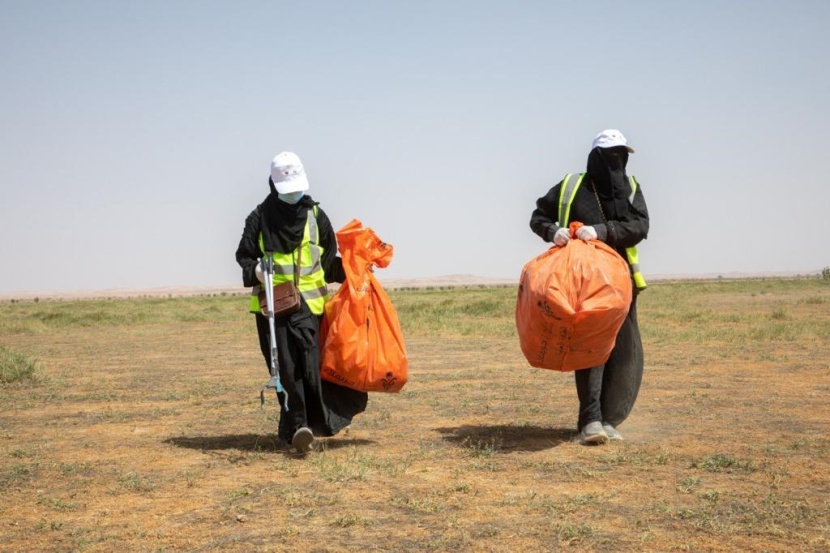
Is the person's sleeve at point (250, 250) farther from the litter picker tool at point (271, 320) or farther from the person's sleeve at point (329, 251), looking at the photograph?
the person's sleeve at point (329, 251)

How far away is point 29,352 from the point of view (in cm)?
1892

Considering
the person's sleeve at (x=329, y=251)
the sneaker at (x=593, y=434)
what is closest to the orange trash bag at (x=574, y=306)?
the sneaker at (x=593, y=434)

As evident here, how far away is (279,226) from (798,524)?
3.99 meters

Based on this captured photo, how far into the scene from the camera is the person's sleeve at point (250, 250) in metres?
7.17

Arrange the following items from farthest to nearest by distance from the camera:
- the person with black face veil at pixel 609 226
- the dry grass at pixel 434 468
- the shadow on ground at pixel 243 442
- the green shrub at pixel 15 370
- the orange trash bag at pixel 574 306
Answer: the green shrub at pixel 15 370 < the shadow on ground at pixel 243 442 < the person with black face veil at pixel 609 226 < the orange trash bag at pixel 574 306 < the dry grass at pixel 434 468

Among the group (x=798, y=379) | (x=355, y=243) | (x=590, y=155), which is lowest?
(x=798, y=379)

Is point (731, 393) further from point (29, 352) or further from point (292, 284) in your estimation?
point (29, 352)

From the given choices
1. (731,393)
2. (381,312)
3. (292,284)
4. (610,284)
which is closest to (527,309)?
(610,284)

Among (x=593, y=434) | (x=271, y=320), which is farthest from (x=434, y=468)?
(x=271, y=320)

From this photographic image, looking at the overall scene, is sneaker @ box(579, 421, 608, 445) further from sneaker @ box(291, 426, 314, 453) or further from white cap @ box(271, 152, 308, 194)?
white cap @ box(271, 152, 308, 194)

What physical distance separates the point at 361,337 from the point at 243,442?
61.4 inches

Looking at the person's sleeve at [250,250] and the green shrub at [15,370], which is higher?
the person's sleeve at [250,250]

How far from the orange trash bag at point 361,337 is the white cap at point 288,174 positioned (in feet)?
2.31

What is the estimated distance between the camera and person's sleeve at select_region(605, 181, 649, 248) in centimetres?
716
